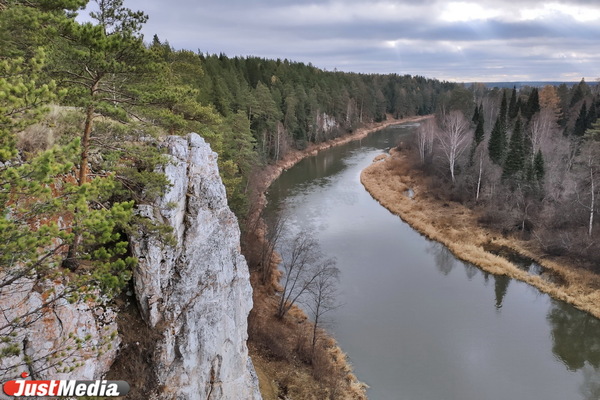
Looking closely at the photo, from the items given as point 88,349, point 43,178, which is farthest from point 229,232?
point 43,178

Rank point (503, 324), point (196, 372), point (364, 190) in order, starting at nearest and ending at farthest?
1. point (196, 372)
2. point (503, 324)
3. point (364, 190)

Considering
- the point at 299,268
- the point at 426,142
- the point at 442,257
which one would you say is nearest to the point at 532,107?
the point at 426,142

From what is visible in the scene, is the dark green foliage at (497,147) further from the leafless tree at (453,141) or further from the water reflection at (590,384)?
the water reflection at (590,384)

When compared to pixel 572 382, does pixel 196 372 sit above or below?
above

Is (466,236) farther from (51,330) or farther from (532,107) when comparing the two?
(532,107)

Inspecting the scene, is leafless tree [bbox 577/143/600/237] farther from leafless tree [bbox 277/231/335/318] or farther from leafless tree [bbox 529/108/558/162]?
leafless tree [bbox 277/231/335/318]

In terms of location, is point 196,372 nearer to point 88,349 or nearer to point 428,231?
point 88,349
